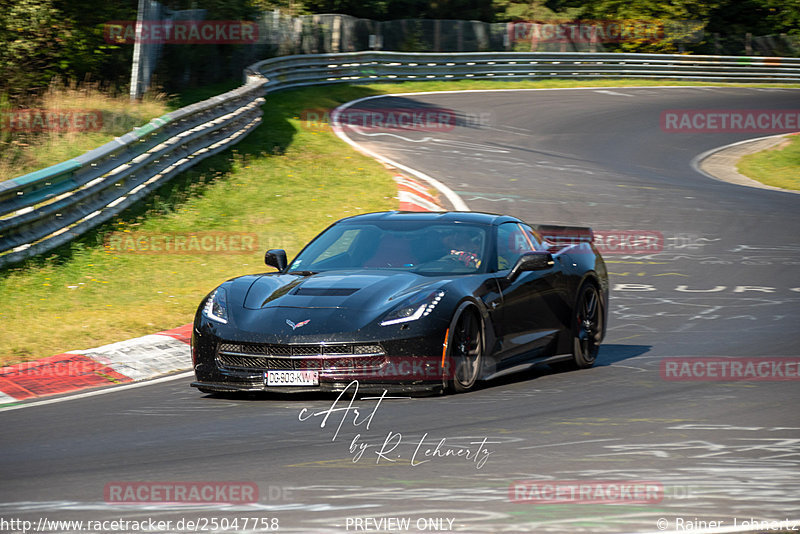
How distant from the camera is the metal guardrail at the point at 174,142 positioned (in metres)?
12.7

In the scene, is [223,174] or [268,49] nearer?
[223,174]

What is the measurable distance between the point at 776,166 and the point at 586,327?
17.0 meters

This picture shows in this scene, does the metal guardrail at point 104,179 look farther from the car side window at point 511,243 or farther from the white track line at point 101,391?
the car side window at point 511,243

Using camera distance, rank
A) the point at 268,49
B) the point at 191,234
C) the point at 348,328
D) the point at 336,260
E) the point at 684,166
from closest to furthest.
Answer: the point at 348,328
the point at 336,260
the point at 191,234
the point at 684,166
the point at 268,49

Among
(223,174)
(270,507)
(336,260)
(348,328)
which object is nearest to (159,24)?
(223,174)

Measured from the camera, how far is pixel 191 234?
15219mm

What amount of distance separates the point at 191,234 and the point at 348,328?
7939 mm

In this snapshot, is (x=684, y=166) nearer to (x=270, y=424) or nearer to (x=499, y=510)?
(x=270, y=424)

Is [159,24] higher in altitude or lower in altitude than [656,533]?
higher
